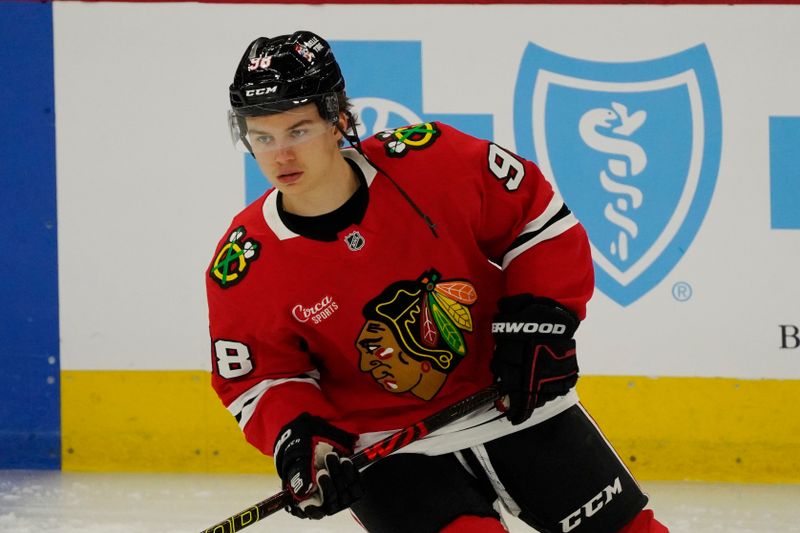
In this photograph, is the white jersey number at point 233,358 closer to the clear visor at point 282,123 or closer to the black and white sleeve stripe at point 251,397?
the black and white sleeve stripe at point 251,397

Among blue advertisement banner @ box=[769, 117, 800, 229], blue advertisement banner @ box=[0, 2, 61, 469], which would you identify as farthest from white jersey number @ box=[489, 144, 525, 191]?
blue advertisement banner @ box=[0, 2, 61, 469]

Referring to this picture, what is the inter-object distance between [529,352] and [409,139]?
424 mm

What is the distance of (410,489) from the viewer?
2.04m

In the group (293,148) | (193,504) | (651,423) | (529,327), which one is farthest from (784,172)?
(293,148)

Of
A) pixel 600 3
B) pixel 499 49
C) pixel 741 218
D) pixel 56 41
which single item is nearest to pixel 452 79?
pixel 499 49

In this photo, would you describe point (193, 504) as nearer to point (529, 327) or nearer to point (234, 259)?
point (234, 259)

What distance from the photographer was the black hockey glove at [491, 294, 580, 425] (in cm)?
206

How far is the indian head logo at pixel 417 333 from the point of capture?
6.95 feet

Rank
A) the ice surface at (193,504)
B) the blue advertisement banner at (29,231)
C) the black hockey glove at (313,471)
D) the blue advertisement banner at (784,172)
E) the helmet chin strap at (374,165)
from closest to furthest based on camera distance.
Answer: the black hockey glove at (313,471) → the helmet chin strap at (374,165) → the ice surface at (193,504) → the blue advertisement banner at (784,172) → the blue advertisement banner at (29,231)

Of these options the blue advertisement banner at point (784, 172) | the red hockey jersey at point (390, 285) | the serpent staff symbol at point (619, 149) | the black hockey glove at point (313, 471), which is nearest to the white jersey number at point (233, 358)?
the red hockey jersey at point (390, 285)

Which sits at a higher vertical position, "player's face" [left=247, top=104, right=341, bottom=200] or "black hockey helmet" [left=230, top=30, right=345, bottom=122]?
"black hockey helmet" [left=230, top=30, right=345, bottom=122]

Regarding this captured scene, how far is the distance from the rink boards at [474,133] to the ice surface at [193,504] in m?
0.08

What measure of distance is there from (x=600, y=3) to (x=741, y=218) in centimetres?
71

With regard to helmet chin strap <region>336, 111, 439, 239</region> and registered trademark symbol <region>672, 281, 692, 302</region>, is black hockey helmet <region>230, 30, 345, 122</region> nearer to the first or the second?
helmet chin strap <region>336, 111, 439, 239</region>
